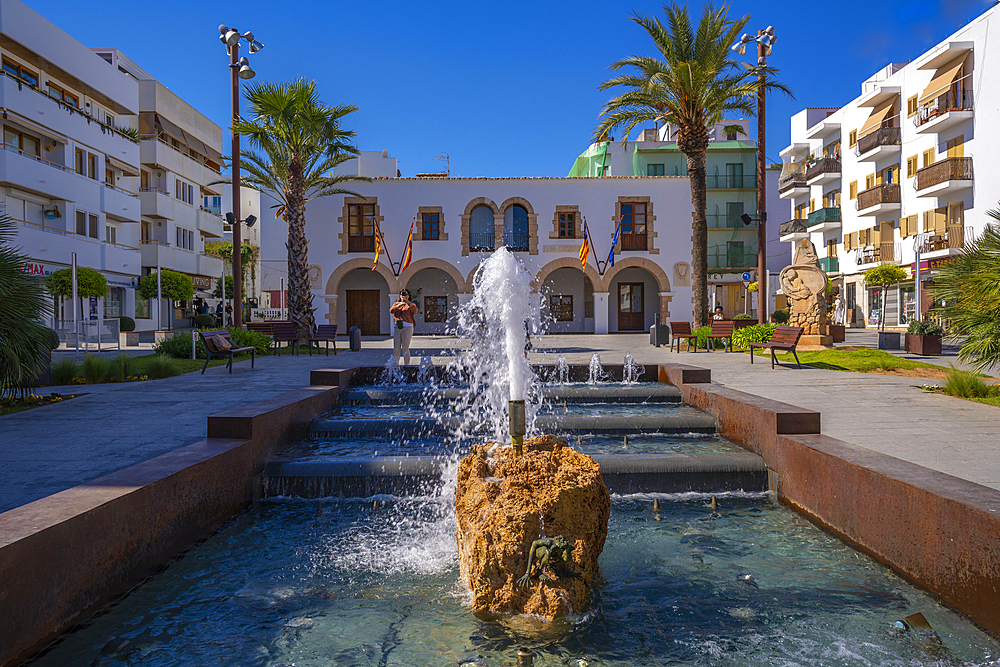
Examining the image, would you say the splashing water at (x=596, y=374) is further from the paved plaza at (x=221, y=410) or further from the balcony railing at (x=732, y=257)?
the balcony railing at (x=732, y=257)

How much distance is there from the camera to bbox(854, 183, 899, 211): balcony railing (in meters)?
36.3

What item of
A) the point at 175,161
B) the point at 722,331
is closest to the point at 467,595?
the point at 722,331

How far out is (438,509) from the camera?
5.64 metres

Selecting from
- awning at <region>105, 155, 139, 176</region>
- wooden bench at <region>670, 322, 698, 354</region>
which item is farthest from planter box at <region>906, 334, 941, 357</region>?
awning at <region>105, 155, 139, 176</region>

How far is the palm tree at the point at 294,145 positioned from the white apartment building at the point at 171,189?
15810 mm

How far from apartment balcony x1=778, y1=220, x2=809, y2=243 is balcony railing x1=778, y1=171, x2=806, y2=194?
3116mm

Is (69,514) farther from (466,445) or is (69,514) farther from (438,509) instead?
(466,445)

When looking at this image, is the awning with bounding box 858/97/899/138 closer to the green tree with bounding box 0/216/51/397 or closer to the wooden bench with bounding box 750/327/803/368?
the wooden bench with bounding box 750/327/803/368

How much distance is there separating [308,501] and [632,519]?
2.83m

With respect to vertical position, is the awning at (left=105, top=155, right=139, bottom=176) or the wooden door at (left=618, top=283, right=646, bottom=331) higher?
the awning at (left=105, top=155, right=139, bottom=176)

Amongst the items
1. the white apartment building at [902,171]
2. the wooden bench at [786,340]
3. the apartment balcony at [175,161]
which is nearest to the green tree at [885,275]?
the white apartment building at [902,171]

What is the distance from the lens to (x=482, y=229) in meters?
31.7

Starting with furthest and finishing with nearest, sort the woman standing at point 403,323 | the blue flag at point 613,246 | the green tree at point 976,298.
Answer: the blue flag at point 613,246 → the woman standing at point 403,323 → the green tree at point 976,298

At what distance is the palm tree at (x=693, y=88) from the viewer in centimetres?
2028
